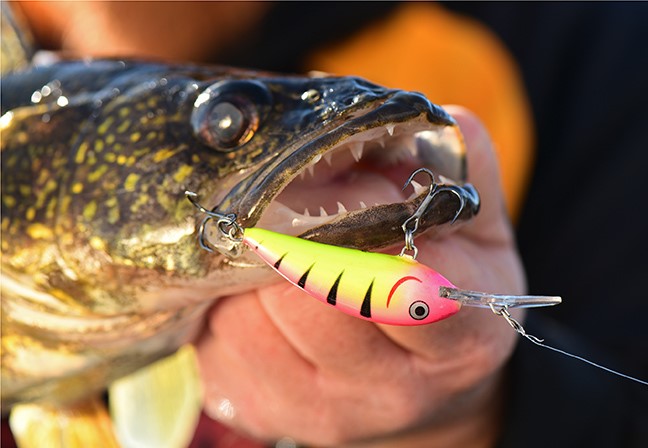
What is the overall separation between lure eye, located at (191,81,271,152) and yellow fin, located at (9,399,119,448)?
0.78 metres

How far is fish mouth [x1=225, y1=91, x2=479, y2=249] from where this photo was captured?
773 mm

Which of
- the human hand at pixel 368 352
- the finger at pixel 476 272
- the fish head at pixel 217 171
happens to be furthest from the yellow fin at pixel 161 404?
the finger at pixel 476 272

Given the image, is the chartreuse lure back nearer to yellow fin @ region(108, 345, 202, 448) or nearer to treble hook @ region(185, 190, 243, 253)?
treble hook @ region(185, 190, 243, 253)

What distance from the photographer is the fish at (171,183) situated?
0.82 metres

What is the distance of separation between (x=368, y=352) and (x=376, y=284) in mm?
376

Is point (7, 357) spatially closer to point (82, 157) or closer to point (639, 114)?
point (82, 157)

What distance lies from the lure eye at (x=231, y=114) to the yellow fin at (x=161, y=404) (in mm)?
689

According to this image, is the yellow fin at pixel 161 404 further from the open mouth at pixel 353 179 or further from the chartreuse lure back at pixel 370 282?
the chartreuse lure back at pixel 370 282

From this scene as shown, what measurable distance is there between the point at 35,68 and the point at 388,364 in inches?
31.8

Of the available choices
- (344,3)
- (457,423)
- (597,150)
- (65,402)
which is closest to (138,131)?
(65,402)

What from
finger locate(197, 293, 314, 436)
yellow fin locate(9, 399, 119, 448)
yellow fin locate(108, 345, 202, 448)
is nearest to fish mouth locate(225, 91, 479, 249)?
finger locate(197, 293, 314, 436)

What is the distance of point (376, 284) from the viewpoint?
70cm

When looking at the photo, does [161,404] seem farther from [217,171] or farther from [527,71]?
[527,71]

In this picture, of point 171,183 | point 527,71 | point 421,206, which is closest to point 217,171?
Answer: point 171,183
